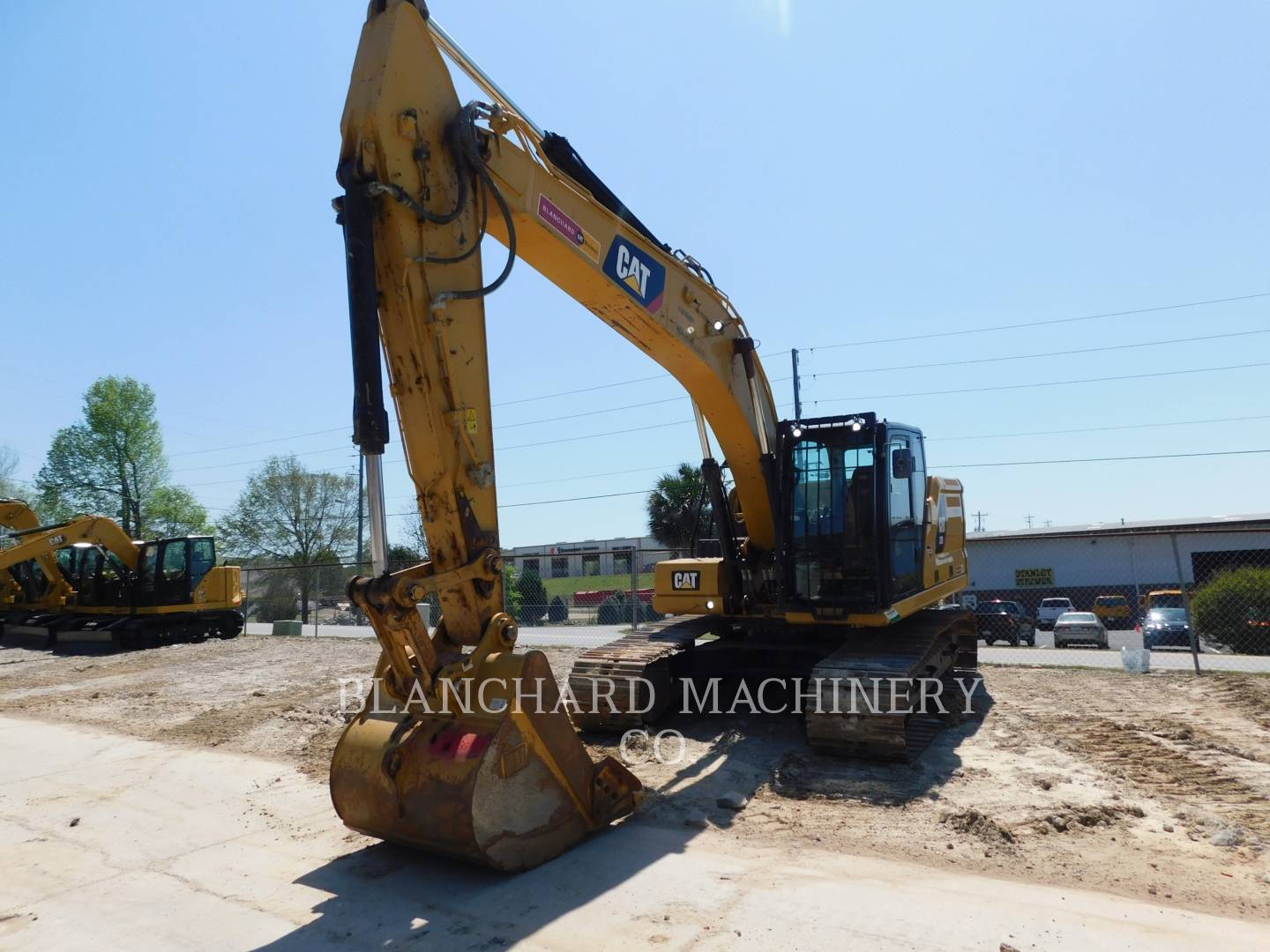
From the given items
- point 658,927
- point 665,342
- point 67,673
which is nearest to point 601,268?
point 665,342

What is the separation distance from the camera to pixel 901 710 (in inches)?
263

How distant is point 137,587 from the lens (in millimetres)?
19469

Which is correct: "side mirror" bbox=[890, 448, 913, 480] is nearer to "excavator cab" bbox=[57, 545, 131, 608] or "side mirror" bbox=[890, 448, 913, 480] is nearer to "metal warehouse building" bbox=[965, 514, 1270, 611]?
"excavator cab" bbox=[57, 545, 131, 608]

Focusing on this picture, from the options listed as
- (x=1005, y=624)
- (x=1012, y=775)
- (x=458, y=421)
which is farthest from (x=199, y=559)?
(x=1005, y=624)

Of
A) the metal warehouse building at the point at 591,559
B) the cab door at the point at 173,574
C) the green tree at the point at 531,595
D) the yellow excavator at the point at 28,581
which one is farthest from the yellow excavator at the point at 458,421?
the yellow excavator at the point at 28,581

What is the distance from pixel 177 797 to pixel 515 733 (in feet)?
12.1

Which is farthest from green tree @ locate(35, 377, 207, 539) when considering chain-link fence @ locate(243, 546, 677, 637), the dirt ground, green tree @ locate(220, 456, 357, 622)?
the dirt ground

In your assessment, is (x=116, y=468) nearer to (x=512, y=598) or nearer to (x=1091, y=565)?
(x=512, y=598)

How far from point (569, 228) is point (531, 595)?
23.2 m

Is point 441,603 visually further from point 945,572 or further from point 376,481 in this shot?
point 945,572

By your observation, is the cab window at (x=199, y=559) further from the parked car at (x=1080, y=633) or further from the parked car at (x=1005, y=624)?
the parked car at (x=1080, y=633)

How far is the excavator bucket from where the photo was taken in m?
4.48

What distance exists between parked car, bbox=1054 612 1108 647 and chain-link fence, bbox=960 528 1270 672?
22 mm

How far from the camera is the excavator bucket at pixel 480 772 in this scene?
4477 millimetres
